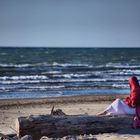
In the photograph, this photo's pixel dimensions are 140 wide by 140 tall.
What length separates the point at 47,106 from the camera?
68.7 feet

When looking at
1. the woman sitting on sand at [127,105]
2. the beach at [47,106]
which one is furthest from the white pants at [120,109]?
the beach at [47,106]

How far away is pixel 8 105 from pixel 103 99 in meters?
4.52

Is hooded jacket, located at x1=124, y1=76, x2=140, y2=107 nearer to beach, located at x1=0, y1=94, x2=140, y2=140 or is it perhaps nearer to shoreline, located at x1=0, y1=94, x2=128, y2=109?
beach, located at x1=0, y1=94, x2=140, y2=140

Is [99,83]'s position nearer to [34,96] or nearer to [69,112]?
[34,96]

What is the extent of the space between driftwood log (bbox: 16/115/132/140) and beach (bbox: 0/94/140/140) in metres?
1.88

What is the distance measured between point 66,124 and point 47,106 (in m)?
7.85

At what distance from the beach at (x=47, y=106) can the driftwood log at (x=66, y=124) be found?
1.88 m

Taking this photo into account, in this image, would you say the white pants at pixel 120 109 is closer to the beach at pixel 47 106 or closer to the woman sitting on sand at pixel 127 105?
the woman sitting on sand at pixel 127 105

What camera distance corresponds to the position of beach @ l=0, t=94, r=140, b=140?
17.4 meters

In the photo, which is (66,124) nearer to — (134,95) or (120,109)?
(120,109)

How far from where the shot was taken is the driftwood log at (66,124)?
12875 mm

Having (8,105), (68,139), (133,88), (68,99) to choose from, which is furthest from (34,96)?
(68,139)

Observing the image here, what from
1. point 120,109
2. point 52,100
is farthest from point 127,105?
point 52,100

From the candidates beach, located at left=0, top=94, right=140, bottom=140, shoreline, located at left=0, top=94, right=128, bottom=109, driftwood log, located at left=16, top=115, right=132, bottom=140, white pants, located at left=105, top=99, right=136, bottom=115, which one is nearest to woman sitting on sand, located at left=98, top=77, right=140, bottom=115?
white pants, located at left=105, top=99, right=136, bottom=115
